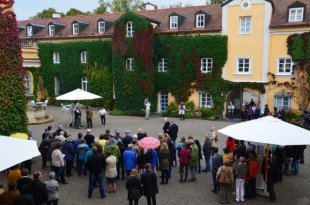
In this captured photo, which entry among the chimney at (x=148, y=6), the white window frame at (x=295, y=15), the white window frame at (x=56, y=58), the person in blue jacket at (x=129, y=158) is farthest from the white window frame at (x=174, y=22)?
the person in blue jacket at (x=129, y=158)

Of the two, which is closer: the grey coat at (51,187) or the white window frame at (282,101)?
the grey coat at (51,187)

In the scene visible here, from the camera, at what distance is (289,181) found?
41.1ft

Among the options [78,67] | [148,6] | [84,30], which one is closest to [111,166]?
[78,67]

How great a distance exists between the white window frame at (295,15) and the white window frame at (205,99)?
957 cm

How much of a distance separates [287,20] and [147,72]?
13.1 m

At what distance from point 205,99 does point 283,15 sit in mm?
10137

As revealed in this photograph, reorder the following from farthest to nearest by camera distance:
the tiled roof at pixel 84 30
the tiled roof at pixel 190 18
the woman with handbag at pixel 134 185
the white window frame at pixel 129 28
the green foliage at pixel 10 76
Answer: the tiled roof at pixel 84 30, the tiled roof at pixel 190 18, the white window frame at pixel 129 28, the green foliage at pixel 10 76, the woman with handbag at pixel 134 185

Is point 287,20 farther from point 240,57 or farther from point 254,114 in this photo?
point 254,114

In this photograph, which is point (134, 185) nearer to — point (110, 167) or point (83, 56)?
point (110, 167)

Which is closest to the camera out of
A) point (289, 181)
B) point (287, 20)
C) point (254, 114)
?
point (289, 181)

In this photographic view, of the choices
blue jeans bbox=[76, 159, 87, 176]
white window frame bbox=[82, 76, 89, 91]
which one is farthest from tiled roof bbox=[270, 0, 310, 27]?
blue jeans bbox=[76, 159, 87, 176]

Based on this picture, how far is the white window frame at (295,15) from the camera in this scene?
Result: 26.7 meters

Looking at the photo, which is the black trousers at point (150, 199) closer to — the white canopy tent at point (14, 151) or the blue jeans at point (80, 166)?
the white canopy tent at point (14, 151)

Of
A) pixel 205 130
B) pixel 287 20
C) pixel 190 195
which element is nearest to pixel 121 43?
pixel 205 130
